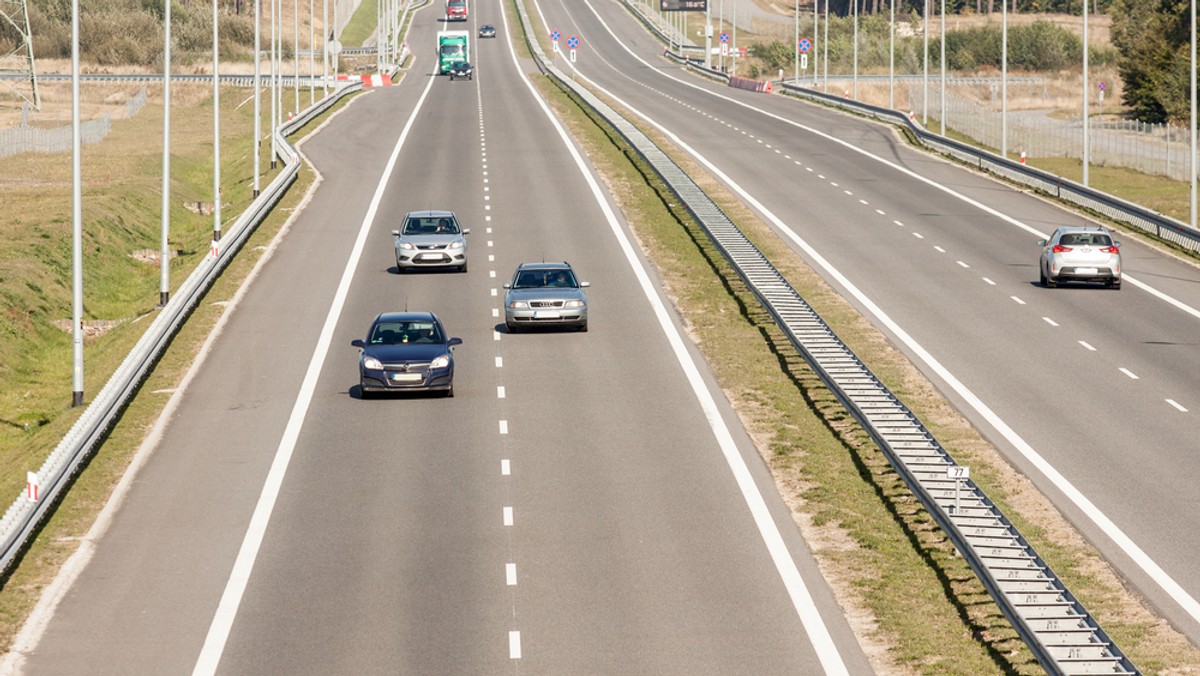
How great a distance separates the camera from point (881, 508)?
80.7 ft

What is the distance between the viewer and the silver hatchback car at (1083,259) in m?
44.4

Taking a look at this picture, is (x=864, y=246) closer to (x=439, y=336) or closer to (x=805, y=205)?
(x=805, y=205)

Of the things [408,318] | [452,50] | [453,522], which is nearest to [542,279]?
[408,318]

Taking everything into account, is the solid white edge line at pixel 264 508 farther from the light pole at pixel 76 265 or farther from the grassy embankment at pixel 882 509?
the grassy embankment at pixel 882 509

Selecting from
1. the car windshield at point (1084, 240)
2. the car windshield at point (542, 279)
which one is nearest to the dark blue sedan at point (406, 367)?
the car windshield at point (542, 279)

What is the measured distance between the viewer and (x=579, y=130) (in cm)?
8450

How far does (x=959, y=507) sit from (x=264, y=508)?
33.3 ft

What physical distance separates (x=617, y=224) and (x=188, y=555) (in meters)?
34.5

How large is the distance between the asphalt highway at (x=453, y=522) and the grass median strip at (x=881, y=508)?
569mm

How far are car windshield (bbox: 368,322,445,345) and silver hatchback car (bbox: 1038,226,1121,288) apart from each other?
1942cm

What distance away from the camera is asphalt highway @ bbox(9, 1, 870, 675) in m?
18.8

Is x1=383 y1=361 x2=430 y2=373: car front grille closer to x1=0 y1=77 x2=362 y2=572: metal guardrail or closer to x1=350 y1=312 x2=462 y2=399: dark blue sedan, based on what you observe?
x1=350 y1=312 x2=462 y2=399: dark blue sedan

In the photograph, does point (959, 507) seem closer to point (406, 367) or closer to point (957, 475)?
point (957, 475)

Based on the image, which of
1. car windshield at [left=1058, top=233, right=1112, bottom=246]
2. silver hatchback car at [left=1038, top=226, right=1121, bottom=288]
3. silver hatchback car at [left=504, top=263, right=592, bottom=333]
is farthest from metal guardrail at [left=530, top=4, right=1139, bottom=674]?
car windshield at [left=1058, top=233, right=1112, bottom=246]
